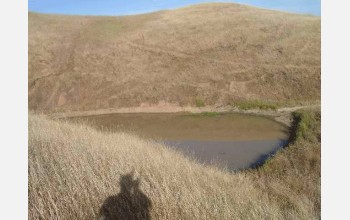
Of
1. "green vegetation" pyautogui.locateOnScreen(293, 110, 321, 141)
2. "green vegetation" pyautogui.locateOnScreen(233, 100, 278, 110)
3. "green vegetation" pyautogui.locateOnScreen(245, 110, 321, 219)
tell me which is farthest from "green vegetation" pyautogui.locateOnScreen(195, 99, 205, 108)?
"green vegetation" pyautogui.locateOnScreen(245, 110, 321, 219)

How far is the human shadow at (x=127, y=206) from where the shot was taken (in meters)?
5.14

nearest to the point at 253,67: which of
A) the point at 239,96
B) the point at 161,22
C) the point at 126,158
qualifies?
the point at 239,96

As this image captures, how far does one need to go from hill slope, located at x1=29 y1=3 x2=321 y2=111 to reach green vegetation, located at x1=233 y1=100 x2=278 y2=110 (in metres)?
1.08

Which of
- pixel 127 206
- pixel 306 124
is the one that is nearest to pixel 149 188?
pixel 127 206

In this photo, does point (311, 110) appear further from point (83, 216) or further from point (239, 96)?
point (83, 216)

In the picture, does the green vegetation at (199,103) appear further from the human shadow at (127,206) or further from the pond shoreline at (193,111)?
the human shadow at (127,206)

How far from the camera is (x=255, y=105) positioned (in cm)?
2228

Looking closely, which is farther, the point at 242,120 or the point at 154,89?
the point at 154,89

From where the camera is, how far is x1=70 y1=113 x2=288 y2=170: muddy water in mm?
12849

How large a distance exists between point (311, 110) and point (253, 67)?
10269mm

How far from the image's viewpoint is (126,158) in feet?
22.5

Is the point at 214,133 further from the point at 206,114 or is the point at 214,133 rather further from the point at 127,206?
the point at 127,206

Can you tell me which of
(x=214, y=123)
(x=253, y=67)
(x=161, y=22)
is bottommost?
(x=214, y=123)

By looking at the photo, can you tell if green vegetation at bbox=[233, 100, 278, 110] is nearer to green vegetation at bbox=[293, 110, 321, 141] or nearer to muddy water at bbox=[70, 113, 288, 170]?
muddy water at bbox=[70, 113, 288, 170]
